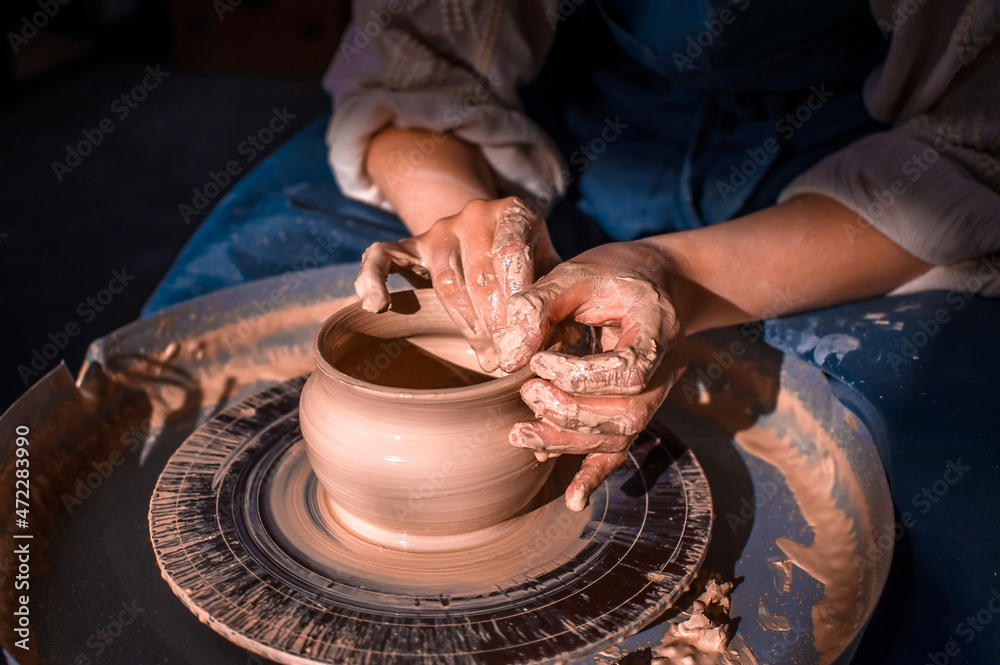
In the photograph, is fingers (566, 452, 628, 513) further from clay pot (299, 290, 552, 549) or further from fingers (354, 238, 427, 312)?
fingers (354, 238, 427, 312)

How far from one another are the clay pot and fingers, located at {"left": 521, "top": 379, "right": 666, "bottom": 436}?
0.17 feet

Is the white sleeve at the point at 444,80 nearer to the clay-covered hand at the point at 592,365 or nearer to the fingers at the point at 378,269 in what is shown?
the fingers at the point at 378,269

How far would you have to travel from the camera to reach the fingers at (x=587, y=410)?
36.1 inches

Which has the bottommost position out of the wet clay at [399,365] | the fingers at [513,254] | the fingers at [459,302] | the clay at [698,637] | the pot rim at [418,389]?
the clay at [698,637]

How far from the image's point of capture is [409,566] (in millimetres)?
1010

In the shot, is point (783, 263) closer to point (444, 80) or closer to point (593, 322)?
point (593, 322)

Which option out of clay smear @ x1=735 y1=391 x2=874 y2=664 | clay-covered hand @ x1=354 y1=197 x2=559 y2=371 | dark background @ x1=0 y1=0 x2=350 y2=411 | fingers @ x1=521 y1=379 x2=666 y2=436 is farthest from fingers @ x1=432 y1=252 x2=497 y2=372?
dark background @ x1=0 y1=0 x2=350 y2=411

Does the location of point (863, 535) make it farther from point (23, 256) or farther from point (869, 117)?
point (23, 256)

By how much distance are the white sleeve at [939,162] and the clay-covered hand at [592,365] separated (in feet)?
2.34

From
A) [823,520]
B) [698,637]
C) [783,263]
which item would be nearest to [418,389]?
[698,637]

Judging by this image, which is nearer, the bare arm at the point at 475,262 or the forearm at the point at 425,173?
the bare arm at the point at 475,262

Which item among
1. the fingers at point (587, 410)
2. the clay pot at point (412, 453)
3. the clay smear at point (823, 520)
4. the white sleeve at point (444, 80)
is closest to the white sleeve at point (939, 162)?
the clay smear at point (823, 520)

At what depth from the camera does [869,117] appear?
5.85 ft

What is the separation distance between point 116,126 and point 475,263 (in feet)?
13.2
